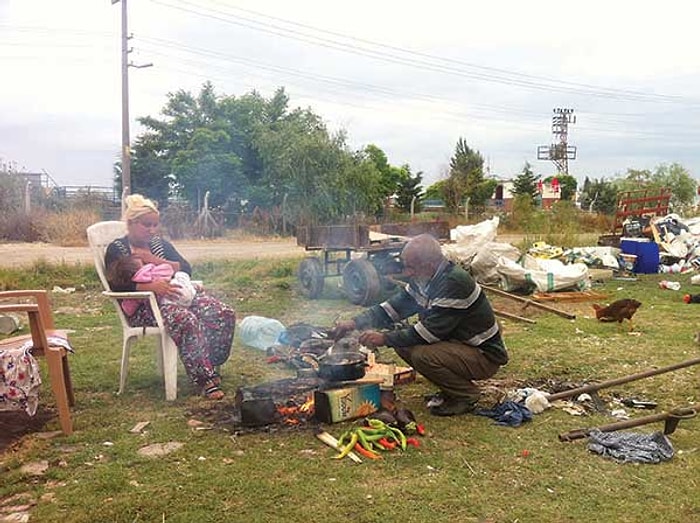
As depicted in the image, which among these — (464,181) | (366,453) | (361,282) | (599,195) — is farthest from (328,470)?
(599,195)

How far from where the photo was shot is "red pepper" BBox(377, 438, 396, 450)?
11.9ft

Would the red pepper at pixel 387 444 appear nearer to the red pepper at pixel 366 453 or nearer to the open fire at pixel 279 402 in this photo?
the red pepper at pixel 366 453

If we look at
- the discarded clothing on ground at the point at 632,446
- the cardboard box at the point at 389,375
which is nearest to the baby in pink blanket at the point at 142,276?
the cardboard box at the point at 389,375

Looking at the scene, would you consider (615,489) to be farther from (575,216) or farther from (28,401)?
(575,216)

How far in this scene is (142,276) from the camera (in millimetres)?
4578

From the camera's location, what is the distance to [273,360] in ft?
18.4

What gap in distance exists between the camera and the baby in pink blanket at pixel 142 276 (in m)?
4.55

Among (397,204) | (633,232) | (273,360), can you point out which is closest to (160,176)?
(397,204)

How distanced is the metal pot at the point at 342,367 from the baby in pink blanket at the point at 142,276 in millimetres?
1139

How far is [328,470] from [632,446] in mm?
1714

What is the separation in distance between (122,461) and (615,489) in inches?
100

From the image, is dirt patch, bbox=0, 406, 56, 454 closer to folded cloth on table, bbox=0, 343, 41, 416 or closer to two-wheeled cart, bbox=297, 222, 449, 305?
folded cloth on table, bbox=0, 343, 41, 416

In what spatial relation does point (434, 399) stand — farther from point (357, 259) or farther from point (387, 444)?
point (357, 259)

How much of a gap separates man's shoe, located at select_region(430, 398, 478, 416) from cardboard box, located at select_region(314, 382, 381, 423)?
0.42 m
